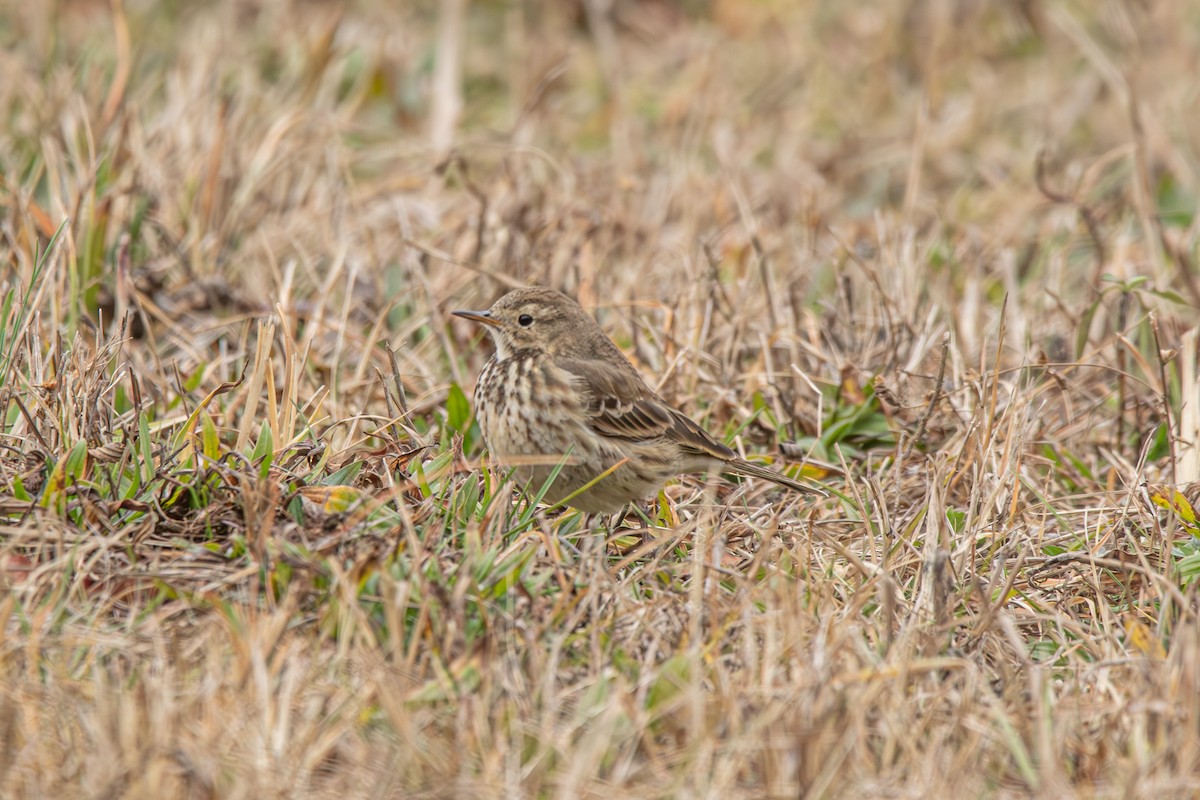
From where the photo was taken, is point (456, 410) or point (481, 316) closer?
point (481, 316)

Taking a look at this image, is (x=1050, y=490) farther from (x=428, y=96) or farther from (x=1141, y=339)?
(x=428, y=96)

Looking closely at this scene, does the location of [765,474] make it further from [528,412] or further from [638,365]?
[638,365]

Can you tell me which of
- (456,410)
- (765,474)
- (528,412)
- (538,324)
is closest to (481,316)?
(538,324)

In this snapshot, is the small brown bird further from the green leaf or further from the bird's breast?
the green leaf

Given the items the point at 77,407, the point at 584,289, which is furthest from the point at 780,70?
the point at 77,407

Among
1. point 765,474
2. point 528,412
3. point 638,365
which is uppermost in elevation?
point 528,412

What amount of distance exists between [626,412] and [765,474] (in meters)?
0.45

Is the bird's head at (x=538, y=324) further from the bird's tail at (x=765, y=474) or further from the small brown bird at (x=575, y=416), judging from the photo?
the bird's tail at (x=765, y=474)

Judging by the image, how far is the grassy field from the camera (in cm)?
294

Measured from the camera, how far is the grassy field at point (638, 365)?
9.65ft

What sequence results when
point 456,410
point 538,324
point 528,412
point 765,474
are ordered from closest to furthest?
point 528,412 → point 765,474 → point 538,324 → point 456,410

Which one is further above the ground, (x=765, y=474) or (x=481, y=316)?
(x=481, y=316)

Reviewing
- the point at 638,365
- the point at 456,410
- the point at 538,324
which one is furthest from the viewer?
the point at 638,365

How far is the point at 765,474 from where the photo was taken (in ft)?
14.5
